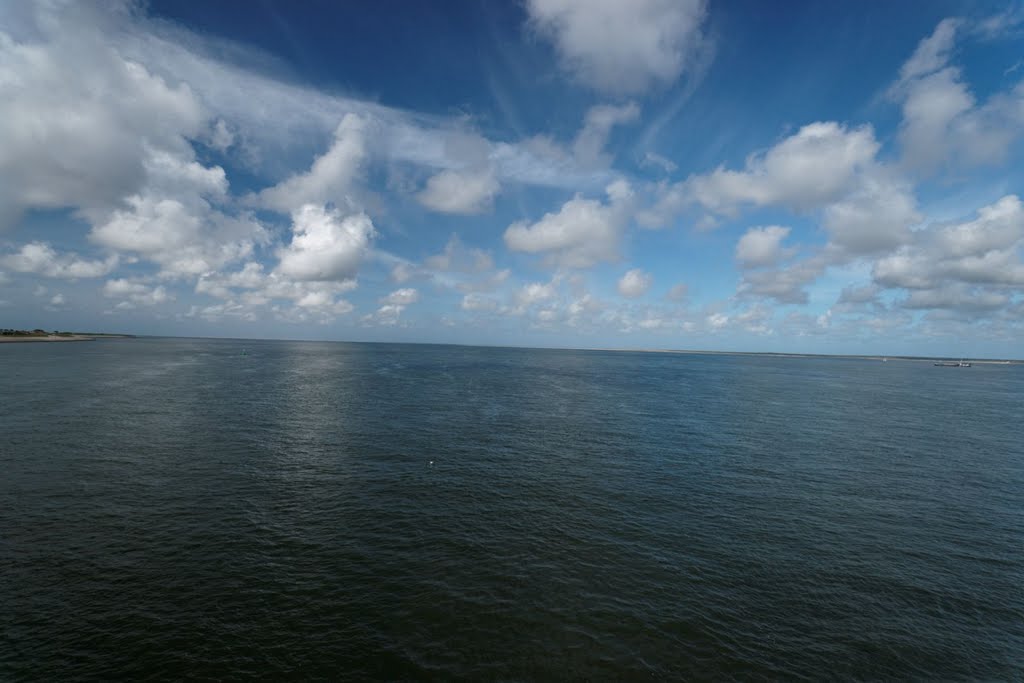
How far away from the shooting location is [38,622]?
2392 centimetres

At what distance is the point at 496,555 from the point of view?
32.9 m

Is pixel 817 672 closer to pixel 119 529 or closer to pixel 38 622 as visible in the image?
pixel 38 622

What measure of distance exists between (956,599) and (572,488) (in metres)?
28.7

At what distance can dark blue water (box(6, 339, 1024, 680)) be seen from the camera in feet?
77.2

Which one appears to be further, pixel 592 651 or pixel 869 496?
pixel 869 496

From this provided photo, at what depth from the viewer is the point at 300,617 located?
25.6 metres

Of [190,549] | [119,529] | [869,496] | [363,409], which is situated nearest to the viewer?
[190,549]

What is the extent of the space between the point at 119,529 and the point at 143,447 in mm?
26185

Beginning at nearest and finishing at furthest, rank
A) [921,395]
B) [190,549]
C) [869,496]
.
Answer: [190,549], [869,496], [921,395]

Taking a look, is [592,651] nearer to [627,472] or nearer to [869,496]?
[627,472]

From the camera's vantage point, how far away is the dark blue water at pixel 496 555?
77.2 feet

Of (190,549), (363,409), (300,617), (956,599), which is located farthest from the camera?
(363,409)

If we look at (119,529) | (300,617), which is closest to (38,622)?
(119,529)

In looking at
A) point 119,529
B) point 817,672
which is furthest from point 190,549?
point 817,672
